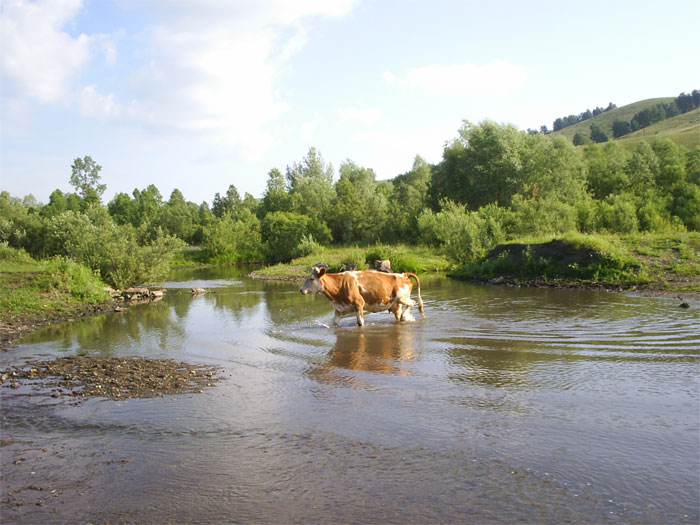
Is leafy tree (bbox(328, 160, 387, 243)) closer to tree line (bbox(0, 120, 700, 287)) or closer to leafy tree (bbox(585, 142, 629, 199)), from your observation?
tree line (bbox(0, 120, 700, 287))

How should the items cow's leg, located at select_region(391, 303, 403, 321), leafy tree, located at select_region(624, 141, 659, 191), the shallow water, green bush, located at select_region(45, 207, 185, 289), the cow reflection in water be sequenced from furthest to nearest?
leafy tree, located at select_region(624, 141, 659, 191), green bush, located at select_region(45, 207, 185, 289), cow's leg, located at select_region(391, 303, 403, 321), the cow reflection in water, the shallow water

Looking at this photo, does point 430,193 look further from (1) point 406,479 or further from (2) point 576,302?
(1) point 406,479

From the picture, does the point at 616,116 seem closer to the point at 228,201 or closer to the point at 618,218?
the point at 228,201

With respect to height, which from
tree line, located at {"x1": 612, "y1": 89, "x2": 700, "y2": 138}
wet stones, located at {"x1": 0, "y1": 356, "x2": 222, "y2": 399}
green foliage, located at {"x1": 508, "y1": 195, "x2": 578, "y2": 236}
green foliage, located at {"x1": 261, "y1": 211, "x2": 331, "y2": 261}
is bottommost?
wet stones, located at {"x1": 0, "y1": 356, "x2": 222, "y2": 399}

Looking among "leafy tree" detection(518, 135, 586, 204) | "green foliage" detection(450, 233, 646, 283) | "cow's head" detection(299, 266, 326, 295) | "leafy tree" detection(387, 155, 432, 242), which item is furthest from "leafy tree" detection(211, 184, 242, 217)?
"cow's head" detection(299, 266, 326, 295)

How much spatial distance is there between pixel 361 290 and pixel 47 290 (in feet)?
47.4

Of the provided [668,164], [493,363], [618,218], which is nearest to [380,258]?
[618,218]

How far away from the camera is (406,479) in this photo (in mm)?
6344

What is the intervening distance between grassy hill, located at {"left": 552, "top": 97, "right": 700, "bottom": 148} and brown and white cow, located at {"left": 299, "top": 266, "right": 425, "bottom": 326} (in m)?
91.0

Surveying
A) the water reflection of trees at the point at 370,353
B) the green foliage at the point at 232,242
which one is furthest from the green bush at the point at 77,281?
the green foliage at the point at 232,242

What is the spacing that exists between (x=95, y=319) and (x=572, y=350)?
17.1 metres

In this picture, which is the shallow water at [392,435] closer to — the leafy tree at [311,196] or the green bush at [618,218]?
the green bush at [618,218]

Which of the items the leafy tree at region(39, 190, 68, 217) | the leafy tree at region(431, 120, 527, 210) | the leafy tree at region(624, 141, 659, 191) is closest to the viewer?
the leafy tree at region(624, 141, 659, 191)

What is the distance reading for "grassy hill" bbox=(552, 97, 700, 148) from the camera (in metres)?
102
